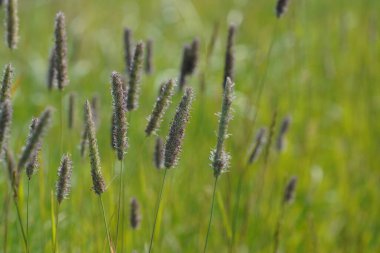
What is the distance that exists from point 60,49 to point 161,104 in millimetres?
393

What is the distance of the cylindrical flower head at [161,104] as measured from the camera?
1451 millimetres

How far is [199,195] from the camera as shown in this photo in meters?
3.07

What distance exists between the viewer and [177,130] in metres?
1.39

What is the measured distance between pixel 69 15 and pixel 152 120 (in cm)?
498

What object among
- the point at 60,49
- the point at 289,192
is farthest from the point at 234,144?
the point at 60,49

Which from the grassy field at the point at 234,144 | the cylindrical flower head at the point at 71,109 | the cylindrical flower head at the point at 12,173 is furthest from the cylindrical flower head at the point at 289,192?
the cylindrical flower head at the point at 12,173

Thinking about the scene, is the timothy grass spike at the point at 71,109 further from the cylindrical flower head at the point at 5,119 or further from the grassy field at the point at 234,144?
the cylindrical flower head at the point at 5,119

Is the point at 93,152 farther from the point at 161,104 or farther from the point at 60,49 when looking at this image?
the point at 60,49

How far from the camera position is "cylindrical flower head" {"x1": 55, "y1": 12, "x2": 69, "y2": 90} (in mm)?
1688

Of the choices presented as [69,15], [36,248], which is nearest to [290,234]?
[36,248]

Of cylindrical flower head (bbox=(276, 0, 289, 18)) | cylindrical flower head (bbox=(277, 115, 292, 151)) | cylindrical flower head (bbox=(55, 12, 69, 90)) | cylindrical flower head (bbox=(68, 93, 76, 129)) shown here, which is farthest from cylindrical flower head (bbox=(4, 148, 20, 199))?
cylindrical flower head (bbox=(277, 115, 292, 151))

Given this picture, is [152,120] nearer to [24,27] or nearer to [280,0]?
[280,0]

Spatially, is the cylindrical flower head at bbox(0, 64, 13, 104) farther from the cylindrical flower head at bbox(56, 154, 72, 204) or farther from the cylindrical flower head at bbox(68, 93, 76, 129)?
the cylindrical flower head at bbox(68, 93, 76, 129)

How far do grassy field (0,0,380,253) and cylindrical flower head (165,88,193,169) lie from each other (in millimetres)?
217
